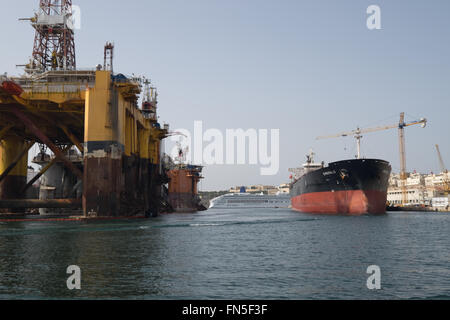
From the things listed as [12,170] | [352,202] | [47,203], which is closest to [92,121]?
[47,203]

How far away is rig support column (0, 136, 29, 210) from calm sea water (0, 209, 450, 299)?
2866 cm

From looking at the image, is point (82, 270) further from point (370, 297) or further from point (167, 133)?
point (167, 133)

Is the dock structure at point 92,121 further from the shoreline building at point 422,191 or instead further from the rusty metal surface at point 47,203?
the shoreline building at point 422,191

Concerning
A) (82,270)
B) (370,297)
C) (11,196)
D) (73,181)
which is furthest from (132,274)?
Answer: (73,181)

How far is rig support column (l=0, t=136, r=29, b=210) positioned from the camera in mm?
49688

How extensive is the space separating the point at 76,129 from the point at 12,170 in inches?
379

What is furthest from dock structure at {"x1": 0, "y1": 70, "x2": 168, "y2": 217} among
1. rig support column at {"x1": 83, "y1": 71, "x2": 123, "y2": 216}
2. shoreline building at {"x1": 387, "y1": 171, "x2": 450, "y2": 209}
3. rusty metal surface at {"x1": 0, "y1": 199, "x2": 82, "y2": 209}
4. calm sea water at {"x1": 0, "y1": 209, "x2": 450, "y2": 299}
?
shoreline building at {"x1": 387, "y1": 171, "x2": 450, "y2": 209}

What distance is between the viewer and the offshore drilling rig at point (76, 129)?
36.4 meters

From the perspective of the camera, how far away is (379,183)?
50.6 meters

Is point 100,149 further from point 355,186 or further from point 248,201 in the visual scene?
point 248,201

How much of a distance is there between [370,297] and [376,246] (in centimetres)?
1164

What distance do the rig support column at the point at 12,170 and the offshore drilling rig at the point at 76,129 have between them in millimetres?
115

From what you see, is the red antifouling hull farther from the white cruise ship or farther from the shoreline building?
the white cruise ship

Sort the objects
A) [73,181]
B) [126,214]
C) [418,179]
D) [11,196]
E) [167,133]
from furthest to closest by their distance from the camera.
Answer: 1. [418,179]
2. [167,133]
3. [73,181]
4. [11,196]
5. [126,214]
